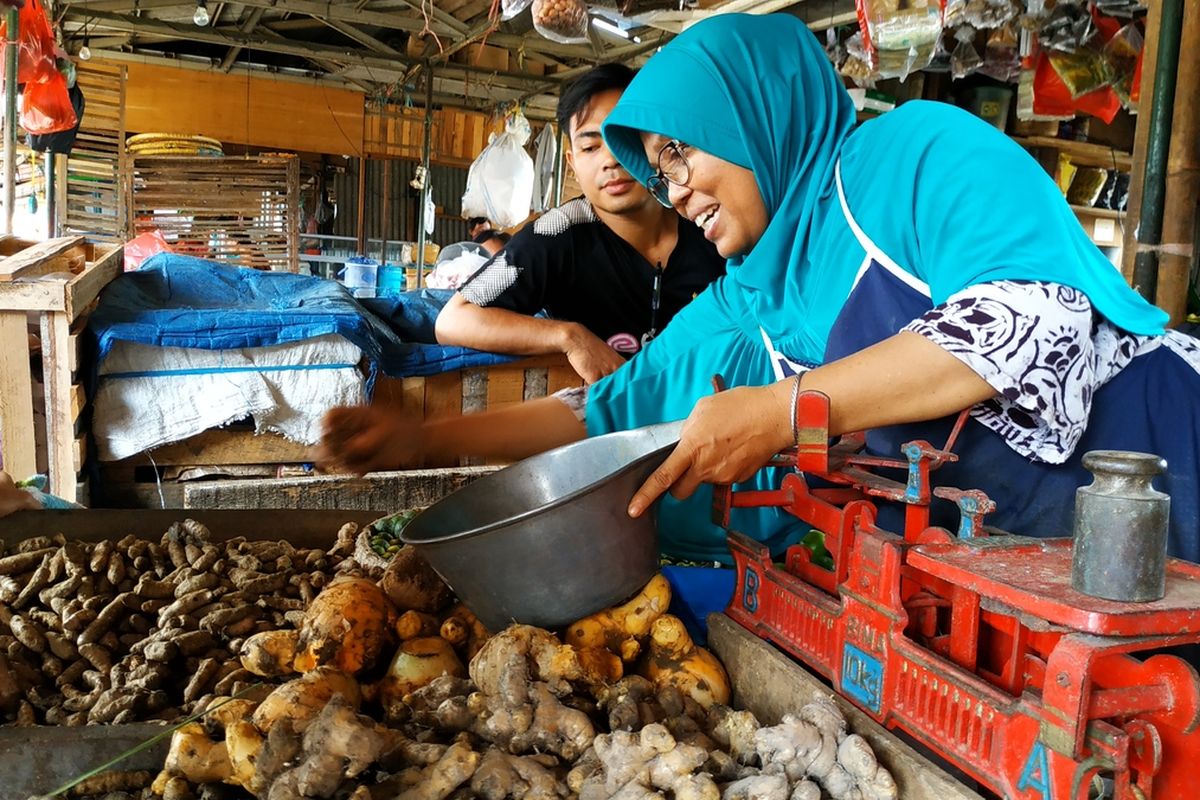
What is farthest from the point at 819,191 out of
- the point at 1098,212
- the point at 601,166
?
the point at 1098,212

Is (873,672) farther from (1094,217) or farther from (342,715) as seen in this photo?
(1094,217)

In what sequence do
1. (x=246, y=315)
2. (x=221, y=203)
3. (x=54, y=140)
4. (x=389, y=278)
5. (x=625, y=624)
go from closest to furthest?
(x=625, y=624) < (x=246, y=315) < (x=54, y=140) < (x=389, y=278) < (x=221, y=203)

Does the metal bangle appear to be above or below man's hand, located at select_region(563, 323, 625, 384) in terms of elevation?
above

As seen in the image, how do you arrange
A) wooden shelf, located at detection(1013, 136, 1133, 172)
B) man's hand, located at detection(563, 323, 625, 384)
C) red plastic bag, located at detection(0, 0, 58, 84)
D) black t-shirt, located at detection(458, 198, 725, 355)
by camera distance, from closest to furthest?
black t-shirt, located at detection(458, 198, 725, 355)
man's hand, located at detection(563, 323, 625, 384)
red plastic bag, located at detection(0, 0, 58, 84)
wooden shelf, located at detection(1013, 136, 1133, 172)

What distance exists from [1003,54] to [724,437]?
4.44 metres

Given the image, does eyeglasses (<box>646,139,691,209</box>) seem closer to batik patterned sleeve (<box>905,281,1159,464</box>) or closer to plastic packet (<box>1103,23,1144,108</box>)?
batik patterned sleeve (<box>905,281,1159,464</box>)

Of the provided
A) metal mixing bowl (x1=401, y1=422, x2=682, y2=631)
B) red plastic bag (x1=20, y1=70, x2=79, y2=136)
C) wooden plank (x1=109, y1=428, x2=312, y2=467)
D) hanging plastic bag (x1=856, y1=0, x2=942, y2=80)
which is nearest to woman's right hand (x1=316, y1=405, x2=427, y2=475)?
metal mixing bowl (x1=401, y1=422, x2=682, y2=631)

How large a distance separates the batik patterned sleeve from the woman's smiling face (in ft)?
1.89

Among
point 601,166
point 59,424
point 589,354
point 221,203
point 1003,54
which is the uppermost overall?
point 1003,54

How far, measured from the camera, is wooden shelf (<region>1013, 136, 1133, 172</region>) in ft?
21.5

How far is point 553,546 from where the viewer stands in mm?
1515

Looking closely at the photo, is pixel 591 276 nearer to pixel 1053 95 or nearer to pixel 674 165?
pixel 674 165

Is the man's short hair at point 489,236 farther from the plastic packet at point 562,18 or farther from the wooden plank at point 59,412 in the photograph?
the wooden plank at point 59,412

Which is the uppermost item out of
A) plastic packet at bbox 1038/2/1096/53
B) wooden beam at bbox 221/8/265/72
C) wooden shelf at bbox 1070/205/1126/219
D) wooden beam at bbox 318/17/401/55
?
wooden beam at bbox 221/8/265/72
